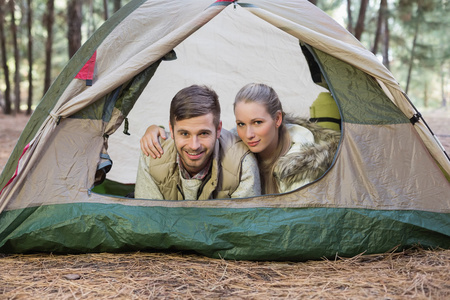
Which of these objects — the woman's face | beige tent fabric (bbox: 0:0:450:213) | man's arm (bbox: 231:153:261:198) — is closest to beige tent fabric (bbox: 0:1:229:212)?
beige tent fabric (bbox: 0:0:450:213)

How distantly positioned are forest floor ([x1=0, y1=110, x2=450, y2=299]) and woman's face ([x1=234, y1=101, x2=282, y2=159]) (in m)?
0.74

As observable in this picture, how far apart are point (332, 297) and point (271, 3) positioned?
181 centimetres

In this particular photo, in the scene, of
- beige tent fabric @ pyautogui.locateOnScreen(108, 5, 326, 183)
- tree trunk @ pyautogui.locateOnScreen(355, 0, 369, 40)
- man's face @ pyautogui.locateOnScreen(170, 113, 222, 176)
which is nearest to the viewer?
man's face @ pyautogui.locateOnScreen(170, 113, 222, 176)

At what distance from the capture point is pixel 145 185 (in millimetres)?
2725

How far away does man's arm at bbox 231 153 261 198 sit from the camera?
263 centimetres

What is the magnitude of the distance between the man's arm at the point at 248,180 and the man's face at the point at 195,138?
24 centimetres

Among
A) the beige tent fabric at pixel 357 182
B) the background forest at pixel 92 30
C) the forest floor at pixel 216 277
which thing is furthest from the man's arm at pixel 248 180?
the background forest at pixel 92 30

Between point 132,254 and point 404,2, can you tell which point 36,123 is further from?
point 404,2

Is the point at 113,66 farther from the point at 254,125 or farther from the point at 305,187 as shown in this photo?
the point at 305,187

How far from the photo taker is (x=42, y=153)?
259 cm

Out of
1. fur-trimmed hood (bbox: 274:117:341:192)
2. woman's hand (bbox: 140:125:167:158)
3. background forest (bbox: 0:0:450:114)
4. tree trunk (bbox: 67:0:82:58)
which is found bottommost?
fur-trimmed hood (bbox: 274:117:341:192)

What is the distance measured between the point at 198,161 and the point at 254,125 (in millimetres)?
434

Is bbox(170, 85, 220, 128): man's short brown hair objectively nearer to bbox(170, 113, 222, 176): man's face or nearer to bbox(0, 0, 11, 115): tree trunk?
bbox(170, 113, 222, 176): man's face

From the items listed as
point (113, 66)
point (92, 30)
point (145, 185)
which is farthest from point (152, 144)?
point (92, 30)
